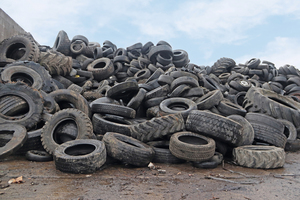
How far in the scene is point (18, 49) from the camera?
812 cm

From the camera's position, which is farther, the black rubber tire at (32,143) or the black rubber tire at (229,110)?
the black rubber tire at (229,110)

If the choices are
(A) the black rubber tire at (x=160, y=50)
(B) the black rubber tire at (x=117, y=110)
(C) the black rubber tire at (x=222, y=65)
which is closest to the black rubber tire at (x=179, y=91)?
(B) the black rubber tire at (x=117, y=110)

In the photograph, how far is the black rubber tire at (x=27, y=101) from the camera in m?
4.24

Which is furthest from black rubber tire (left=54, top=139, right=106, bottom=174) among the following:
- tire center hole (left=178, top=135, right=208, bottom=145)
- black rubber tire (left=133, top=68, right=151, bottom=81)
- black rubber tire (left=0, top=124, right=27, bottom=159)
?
black rubber tire (left=133, top=68, right=151, bottom=81)

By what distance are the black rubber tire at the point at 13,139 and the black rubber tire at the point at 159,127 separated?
2.15 m

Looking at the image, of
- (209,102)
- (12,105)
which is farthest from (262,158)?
(12,105)

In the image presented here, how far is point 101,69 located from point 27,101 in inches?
226

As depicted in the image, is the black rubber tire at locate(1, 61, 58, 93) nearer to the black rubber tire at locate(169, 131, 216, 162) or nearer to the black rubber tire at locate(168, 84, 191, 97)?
the black rubber tire at locate(168, 84, 191, 97)

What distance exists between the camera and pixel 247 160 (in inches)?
148

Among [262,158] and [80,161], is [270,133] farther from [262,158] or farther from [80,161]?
[80,161]

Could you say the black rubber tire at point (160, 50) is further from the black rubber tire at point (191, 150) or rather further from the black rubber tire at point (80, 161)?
the black rubber tire at point (80, 161)

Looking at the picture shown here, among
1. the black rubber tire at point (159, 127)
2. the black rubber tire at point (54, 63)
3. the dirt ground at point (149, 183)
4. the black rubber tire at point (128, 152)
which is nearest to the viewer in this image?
the dirt ground at point (149, 183)

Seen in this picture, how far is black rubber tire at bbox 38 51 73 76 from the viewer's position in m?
7.86

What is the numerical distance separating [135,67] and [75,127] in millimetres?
6966
